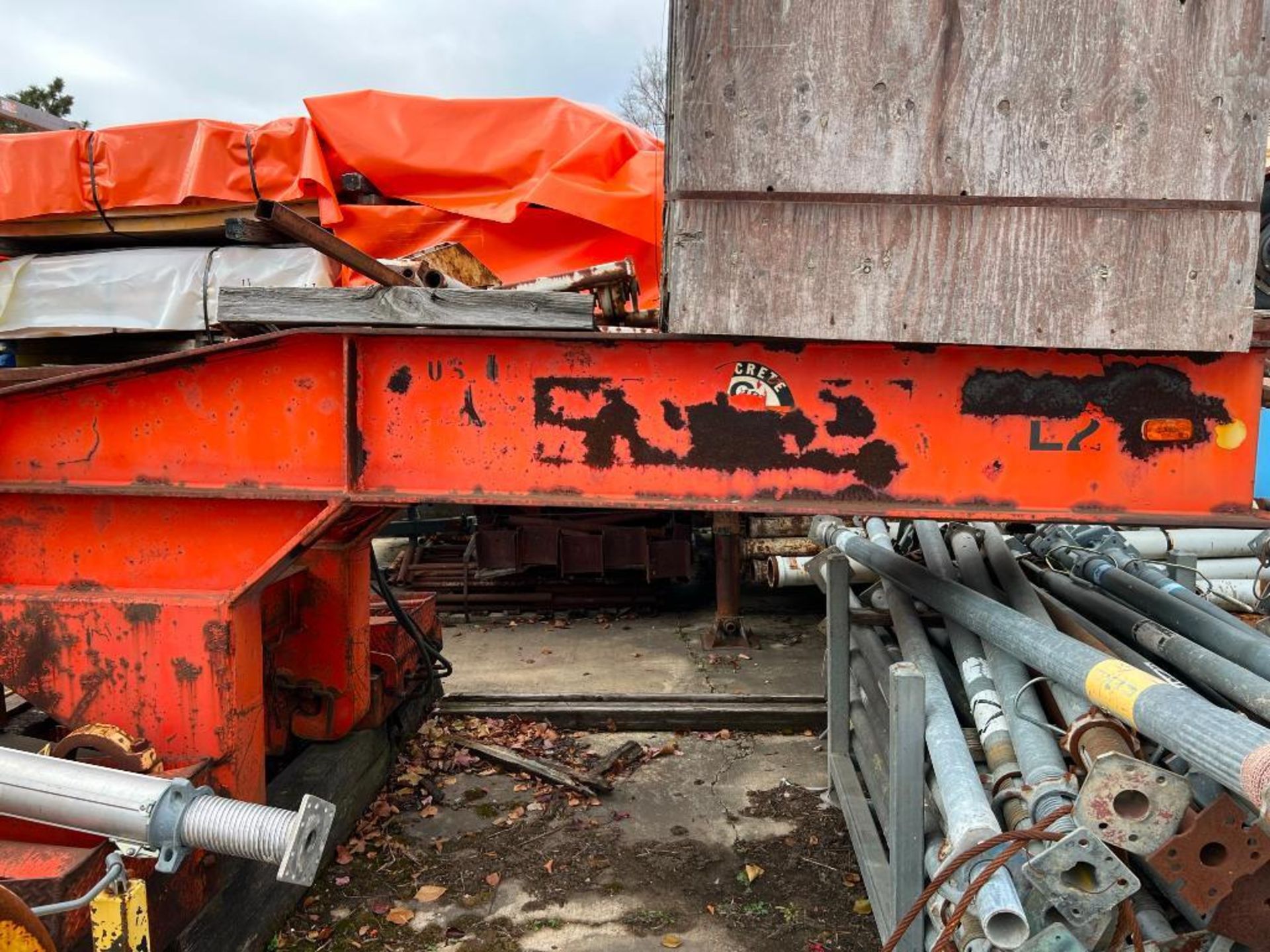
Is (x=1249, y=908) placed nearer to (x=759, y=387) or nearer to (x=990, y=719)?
(x=990, y=719)

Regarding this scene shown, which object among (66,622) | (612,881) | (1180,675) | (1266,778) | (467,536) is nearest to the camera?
(1266,778)

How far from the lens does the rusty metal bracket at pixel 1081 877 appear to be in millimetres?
1943

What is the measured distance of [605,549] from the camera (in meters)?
7.86

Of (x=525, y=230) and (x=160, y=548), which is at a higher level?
(x=525, y=230)

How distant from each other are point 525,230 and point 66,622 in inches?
194

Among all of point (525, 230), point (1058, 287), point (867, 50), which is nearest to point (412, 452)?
point (867, 50)

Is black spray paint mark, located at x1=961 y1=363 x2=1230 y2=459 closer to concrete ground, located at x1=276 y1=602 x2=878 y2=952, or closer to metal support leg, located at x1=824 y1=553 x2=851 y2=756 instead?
metal support leg, located at x1=824 y1=553 x2=851 y2=756

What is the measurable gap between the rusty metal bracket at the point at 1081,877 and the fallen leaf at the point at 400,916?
8.09 feet

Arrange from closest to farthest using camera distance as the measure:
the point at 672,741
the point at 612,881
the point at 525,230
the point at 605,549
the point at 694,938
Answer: the point at 694,938 → the point at 612,881 → the point at 672,741 → the point at 525,230 → the point at 605,549

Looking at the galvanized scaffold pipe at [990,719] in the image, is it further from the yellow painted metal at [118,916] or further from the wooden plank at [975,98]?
the yellow painted metal at [118,916]

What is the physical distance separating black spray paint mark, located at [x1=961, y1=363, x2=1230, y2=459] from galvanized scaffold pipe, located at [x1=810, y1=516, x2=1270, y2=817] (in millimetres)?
669

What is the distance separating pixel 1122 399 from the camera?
8.34 feet

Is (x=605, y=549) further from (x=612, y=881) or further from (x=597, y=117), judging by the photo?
(x=612, y=881)

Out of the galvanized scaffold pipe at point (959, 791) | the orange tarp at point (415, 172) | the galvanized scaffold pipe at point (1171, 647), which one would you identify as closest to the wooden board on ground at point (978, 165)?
the galvanized scaffold pipe at point (1171, 647)
